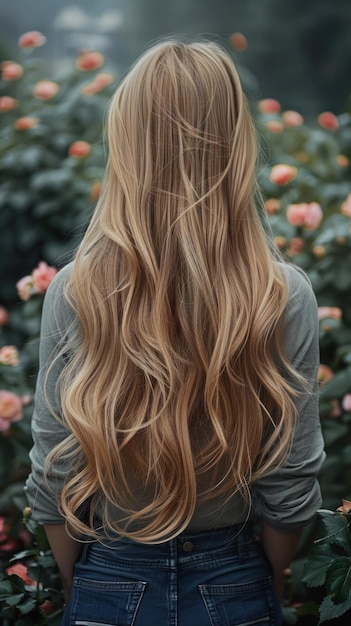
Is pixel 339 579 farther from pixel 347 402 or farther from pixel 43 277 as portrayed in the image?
pixel 43 277

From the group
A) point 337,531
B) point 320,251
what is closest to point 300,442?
point 337,531

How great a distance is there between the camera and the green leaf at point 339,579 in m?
1.43

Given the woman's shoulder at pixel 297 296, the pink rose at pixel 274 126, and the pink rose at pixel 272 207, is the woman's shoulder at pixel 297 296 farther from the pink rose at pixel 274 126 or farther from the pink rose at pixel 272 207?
the pink rose at pixel 274 126

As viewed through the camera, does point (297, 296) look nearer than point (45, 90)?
Yes

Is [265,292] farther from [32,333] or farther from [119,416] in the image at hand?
[32,333]

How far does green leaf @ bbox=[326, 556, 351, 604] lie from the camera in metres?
1.43

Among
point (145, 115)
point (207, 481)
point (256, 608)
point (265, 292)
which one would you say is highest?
point (145, 115)

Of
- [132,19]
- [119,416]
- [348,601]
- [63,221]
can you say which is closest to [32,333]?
[63,221]

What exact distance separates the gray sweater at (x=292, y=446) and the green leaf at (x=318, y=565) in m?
0.10

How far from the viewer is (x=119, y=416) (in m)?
1.47

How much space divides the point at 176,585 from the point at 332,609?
0.26 meters

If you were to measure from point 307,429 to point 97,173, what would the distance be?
1531 millimetres

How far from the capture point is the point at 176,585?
147 cm

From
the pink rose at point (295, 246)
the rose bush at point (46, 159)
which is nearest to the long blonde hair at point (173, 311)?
the pink rose at point (295, 246)
